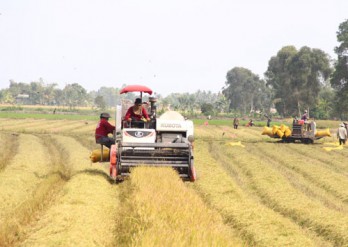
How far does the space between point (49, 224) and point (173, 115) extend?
29.9 ft

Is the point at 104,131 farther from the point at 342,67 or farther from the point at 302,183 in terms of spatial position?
the point at 342,67

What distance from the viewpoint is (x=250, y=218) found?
10445 millimetres

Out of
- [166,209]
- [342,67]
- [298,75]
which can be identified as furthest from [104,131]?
[298,75]

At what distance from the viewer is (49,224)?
8000mm

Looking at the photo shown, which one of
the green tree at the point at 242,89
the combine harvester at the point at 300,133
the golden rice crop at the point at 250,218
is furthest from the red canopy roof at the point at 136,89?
the green tree at the point at 242,89

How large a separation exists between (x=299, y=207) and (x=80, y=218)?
6.16 m

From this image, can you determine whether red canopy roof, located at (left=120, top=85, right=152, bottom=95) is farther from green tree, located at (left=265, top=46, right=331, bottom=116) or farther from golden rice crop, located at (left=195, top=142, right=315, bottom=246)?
green tree, located at (left=265, top=46, right=331, bottom=116)

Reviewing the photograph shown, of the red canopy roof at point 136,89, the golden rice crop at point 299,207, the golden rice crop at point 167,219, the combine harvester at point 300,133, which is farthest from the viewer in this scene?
the combine harvester at point 300,133

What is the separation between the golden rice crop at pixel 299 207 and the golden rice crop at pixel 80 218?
4438 millimetres

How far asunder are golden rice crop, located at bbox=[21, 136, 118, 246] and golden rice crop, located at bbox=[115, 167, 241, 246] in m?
0.35

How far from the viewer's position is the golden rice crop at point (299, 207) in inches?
400

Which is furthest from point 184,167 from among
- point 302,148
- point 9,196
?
point 302,148

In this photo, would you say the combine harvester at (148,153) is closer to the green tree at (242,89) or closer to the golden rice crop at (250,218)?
the golden rice crop at (250,218)

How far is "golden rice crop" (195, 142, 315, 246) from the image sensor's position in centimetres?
894
